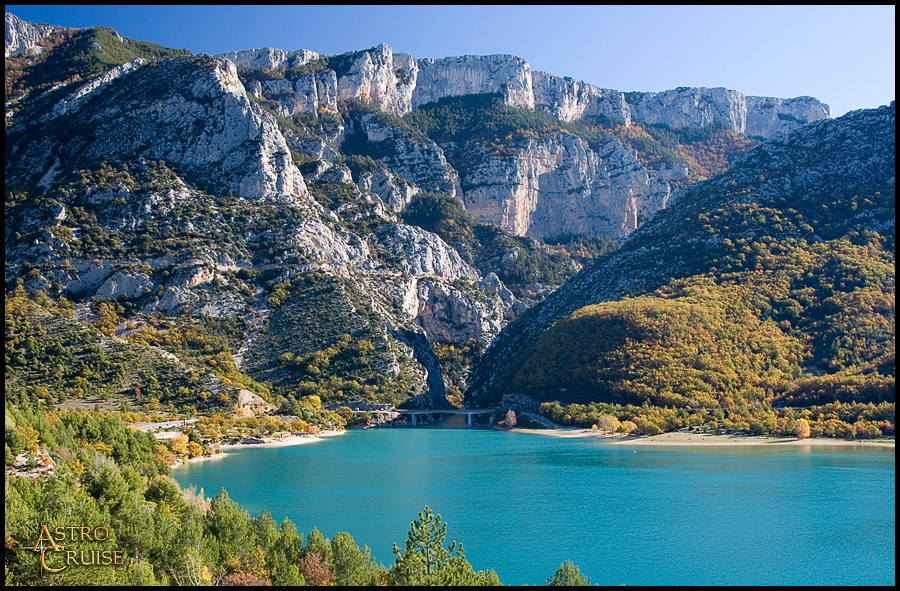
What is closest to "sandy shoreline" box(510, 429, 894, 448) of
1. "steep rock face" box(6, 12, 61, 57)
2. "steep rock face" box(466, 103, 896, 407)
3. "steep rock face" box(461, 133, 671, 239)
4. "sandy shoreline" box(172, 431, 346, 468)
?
"sandy shoreline" box(172, 431, 346, 468)

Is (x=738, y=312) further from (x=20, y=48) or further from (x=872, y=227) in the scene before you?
(x=20, y=48)

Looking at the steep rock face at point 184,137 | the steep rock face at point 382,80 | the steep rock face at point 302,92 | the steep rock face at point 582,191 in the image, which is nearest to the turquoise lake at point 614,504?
the steep rock face at point 184,137

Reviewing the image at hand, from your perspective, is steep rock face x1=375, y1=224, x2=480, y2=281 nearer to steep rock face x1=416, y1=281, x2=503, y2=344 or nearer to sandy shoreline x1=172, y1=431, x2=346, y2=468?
steep rock face x1=416, y1=281, x2=503, y2=344

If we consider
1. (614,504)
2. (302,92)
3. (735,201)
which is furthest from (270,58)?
(614,504)

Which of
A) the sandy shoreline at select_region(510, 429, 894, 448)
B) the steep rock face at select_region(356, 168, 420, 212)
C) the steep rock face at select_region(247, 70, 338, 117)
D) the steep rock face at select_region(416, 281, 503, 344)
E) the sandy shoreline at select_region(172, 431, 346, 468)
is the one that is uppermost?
the steep rock face at select_region(247, 70, 338, 117)

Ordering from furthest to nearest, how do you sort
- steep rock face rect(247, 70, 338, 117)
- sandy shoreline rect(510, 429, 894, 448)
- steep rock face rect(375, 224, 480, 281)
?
steep rock face rect(247, 70, 338, 117) < steep rock face rect(375, 224, 480, 281) < sandy shoreline rect(510, 429, 894, 448)

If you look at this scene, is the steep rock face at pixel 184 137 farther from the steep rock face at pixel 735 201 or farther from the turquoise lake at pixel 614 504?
the turquoise lake at pixel 614 504
